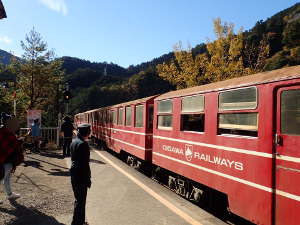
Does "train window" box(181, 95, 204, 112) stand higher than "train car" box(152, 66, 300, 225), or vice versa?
"train window" box(181, 95, 204, 112)

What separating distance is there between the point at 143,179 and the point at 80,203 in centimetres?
551

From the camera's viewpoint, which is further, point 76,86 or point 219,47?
point 76,86

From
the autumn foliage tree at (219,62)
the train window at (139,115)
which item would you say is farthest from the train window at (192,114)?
the autumn foliage tree at (219,62)

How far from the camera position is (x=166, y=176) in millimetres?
12297

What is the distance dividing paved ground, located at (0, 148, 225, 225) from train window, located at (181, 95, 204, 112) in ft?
6.63

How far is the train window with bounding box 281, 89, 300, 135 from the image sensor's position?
5.17 meters

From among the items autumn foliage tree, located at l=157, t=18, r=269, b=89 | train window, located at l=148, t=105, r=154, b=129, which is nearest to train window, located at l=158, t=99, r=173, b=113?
train window, located at l=148, t=105, r=154, b=129

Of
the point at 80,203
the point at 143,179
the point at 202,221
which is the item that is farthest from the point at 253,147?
→ the point at 143,179

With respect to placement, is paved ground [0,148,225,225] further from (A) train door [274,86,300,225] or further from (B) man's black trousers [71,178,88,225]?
(A) train door [274,86,300,225]

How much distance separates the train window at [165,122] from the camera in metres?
10.2

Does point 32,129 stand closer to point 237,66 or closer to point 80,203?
point 80,203

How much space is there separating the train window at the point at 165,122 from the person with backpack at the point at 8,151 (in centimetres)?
370

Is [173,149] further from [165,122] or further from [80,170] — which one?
[80,170]

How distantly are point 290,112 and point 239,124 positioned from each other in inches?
52.0
